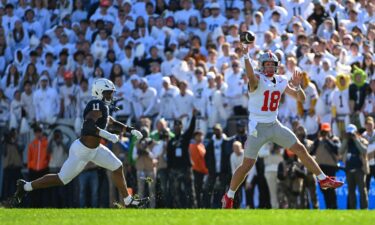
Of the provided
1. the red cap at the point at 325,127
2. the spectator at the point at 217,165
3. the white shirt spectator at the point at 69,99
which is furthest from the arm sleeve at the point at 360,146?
the white shirt spectator at the point at 69,99

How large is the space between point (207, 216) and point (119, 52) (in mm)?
11915

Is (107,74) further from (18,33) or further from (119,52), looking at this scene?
(18,33)

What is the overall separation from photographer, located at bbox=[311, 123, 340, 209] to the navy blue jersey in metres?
5.89

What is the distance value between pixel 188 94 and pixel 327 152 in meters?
3.28

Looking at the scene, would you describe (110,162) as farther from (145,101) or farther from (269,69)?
(145,101)

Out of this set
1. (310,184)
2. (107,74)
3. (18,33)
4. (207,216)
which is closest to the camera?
(207,216)

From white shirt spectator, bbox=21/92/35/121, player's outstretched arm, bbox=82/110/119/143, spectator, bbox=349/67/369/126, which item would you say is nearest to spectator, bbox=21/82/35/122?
white shirt spectator, bbox=21/92/35/121

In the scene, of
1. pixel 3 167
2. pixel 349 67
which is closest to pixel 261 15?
pixel 349 67

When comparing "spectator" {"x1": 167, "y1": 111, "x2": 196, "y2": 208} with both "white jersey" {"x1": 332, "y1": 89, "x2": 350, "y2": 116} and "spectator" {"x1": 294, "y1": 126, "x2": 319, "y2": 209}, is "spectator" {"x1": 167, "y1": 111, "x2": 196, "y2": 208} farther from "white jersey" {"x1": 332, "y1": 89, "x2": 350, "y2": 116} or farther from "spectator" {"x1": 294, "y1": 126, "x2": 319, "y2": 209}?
"white jersey" {"x1": 332, "y1": 89, "x2": 350, "y2": 116}

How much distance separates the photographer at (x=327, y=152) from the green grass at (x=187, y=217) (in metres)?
6.36

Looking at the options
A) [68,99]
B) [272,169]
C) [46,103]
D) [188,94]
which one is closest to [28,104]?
[46,103]

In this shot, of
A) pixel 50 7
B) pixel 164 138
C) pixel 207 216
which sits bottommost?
pixel 207 216

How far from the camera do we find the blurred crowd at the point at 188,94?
2145cm

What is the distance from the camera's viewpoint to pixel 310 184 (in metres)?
21.0
